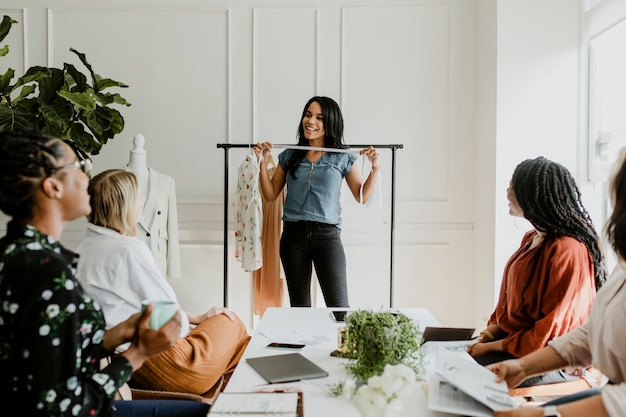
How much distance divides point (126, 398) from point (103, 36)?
294cm

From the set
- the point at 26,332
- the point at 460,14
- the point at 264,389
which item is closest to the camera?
the point at 26,332

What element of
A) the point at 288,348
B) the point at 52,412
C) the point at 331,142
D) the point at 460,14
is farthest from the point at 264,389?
the point at 460,14

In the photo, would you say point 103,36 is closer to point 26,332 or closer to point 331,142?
point 331,142

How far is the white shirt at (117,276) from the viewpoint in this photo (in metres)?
1.70

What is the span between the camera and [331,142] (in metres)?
3.05

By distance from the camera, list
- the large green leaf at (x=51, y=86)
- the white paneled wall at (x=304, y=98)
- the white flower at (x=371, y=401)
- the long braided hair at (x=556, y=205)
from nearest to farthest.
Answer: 1. the white flower at (x=371, y=401)
2. the long braided hair at (x=556, y=205)
3. the large green leaf at (x=51, y=86)
4. the white paneled wall at (x=304, y=98)

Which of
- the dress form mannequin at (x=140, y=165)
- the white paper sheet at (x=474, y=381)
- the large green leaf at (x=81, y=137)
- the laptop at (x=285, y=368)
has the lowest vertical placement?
the laptop at (x=285, y=368)

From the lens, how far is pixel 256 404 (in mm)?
1226

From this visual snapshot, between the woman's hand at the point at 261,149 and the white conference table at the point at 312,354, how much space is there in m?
1.10

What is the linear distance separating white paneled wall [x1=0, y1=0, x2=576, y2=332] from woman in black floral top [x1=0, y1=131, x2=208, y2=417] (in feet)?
8.52

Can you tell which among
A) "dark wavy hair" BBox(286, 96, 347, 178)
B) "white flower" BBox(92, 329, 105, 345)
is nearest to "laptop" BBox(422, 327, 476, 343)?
"white flower" BBox(92, 329, 105, 345)

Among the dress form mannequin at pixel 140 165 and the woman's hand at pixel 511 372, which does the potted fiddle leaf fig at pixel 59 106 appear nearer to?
the dress form mannequin at pixel 140 165

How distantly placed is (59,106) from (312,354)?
90.3 inches

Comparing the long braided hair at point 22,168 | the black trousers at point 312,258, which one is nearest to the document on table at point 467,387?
the long braided hair at point 22,168
